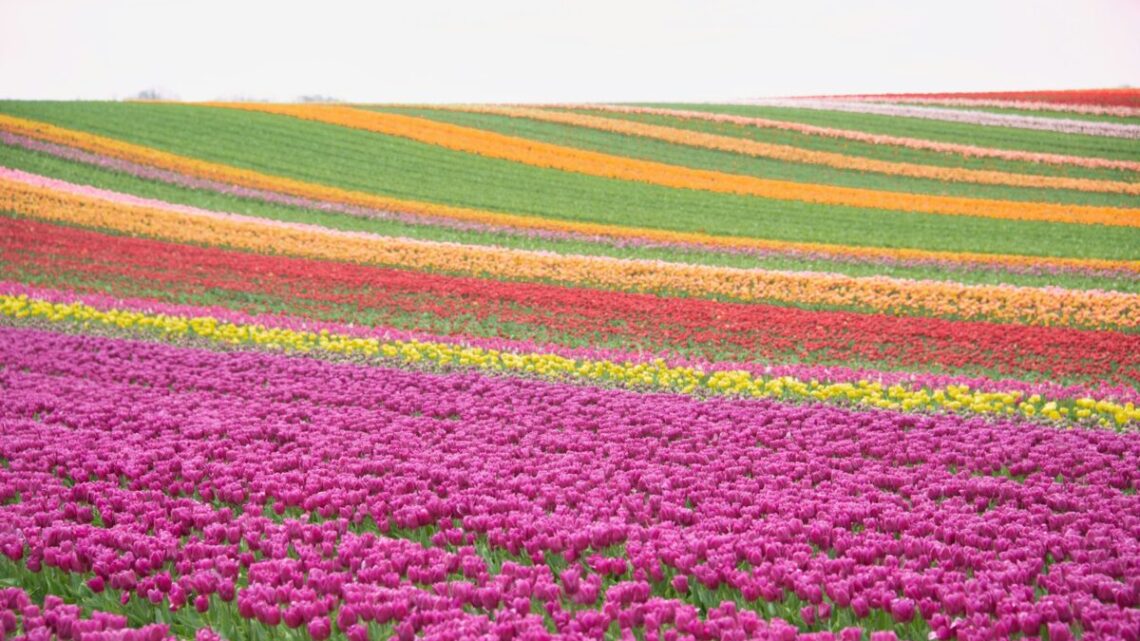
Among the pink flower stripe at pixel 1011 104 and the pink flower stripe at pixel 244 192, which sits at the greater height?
the pink flower stripe at pixel 1011 104

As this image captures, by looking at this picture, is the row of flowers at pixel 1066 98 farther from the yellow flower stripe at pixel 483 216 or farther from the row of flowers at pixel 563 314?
the row of flowers at pixel 563 314

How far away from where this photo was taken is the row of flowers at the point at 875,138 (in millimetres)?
42406

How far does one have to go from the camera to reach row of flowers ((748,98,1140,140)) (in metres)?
48.8

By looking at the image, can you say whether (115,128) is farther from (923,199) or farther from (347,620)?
(347,620)

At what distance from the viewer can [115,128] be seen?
39.5 m

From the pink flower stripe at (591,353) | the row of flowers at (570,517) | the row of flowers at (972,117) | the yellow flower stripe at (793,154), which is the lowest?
the pink flower stripe at (591,353)

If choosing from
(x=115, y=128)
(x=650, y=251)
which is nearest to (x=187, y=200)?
(x=115, y=128)

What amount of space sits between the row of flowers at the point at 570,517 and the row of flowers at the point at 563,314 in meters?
4.93

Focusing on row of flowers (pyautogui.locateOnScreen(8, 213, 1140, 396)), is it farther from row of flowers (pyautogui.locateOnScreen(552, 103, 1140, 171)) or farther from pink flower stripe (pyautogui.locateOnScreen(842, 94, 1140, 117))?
pink flower stripe (pyautogui.locateOnScreen(842, 94, 1140, 117))

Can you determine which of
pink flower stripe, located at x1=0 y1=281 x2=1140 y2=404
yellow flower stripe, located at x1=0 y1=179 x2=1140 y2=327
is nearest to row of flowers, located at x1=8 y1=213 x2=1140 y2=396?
pink flower stripe, located at x1=0 y1=281 x2=1140 y2=404

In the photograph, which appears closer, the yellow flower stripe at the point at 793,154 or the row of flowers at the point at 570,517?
the row of flowers at the point at 570,517

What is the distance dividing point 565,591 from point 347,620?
43.8 inches

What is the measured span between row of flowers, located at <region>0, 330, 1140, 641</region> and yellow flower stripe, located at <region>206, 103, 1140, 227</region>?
27264mm

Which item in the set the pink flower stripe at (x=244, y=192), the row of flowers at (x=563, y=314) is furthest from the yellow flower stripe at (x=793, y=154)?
the row of flowers at (x=563, y=314)
